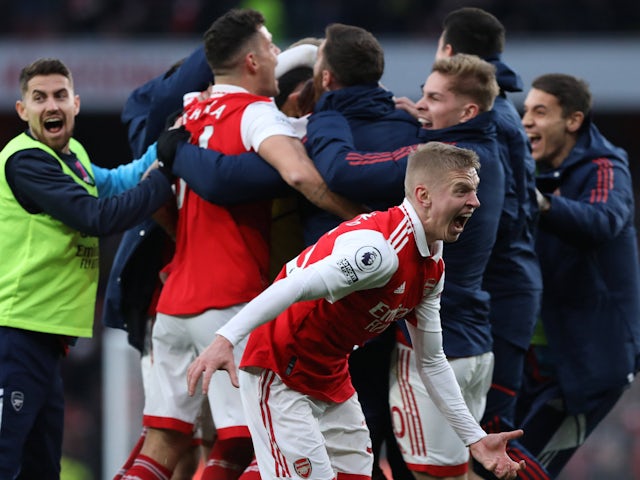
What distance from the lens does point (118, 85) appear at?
1705 centimetres

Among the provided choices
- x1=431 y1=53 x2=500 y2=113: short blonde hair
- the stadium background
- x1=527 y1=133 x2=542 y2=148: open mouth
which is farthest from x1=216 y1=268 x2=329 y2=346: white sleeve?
the stadium background

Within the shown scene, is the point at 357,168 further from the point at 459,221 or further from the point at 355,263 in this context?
the point at 355,263

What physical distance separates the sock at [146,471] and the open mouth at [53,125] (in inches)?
58.6

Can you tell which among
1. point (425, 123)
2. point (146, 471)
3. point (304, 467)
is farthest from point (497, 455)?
point (146, 471)

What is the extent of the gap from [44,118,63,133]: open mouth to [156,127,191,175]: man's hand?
17.9 inches

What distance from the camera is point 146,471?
552cm

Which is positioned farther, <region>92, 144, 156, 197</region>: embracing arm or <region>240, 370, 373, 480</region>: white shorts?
<region>92, 144, 156, 197</region>: embracing arm

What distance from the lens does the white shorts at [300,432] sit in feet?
15.3

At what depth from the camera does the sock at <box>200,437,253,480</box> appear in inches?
216

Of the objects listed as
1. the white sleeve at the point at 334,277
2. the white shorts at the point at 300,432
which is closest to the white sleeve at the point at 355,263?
the white sleeve at the point at 334,277

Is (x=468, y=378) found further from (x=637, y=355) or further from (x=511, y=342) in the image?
(x=637, y=355)

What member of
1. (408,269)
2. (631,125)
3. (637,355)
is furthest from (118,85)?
(408,269)

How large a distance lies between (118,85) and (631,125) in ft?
26.9

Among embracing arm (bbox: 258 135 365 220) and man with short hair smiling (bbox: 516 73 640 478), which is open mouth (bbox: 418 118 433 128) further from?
man with short hair smiling (bbox: 516 73 640 478)
